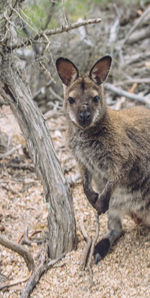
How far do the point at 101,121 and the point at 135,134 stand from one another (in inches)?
13.9

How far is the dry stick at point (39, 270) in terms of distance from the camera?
2.68m

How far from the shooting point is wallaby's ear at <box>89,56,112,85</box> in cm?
295

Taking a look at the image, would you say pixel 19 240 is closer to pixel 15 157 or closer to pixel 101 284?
pixel 101 284

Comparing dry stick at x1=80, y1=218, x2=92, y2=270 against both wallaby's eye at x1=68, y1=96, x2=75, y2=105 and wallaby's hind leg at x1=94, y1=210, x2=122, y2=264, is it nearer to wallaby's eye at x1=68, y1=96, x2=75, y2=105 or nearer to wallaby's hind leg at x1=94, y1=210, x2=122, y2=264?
wallaby's hind leg at x1=94, y1=210, x2=122, y2=264

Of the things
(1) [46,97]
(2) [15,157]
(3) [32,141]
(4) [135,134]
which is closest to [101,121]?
(4) [135,134]

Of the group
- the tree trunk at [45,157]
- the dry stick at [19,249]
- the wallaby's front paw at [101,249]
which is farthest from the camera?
the wallaby's front paw at [101,249]

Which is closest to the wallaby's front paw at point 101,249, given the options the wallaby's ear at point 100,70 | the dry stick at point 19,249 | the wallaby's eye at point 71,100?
the dry stick at point 19,249

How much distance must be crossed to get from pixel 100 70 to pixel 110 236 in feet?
5.10

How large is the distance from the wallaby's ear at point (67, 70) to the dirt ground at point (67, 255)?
799 mm

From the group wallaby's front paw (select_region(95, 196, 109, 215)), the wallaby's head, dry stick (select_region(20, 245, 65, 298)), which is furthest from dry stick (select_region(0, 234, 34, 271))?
the wallaby's head

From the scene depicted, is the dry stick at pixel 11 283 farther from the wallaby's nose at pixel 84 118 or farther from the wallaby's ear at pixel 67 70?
the wallaby's ear at pixel 67 70

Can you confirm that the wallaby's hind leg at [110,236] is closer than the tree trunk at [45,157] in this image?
No

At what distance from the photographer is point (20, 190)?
3.88 m

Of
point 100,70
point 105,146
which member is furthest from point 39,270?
point 100,70
